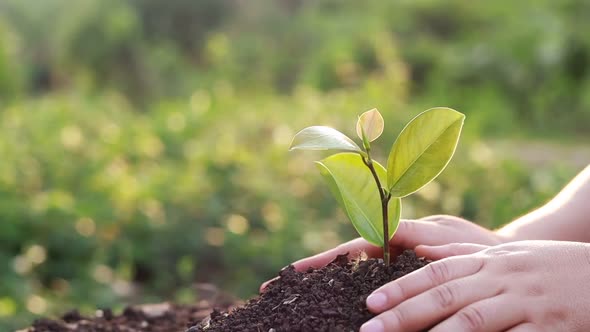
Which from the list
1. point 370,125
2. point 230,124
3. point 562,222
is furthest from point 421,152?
point 230,124

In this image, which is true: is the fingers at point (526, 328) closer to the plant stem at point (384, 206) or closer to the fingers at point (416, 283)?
the fingers at point (416, 283)

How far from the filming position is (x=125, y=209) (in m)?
4.14

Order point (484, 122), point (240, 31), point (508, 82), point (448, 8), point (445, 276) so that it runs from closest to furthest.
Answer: point (445, 276) → point (484, 122) → point (508, 82) → point (448, 8) → point (240, 31)

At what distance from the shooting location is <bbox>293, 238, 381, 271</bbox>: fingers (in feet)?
5.00

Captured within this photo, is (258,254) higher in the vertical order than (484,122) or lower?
lower

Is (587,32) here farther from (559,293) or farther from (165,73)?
(559,293)

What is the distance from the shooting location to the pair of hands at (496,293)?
3.80 feet

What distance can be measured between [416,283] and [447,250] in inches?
9.3

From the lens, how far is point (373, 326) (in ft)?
3.76


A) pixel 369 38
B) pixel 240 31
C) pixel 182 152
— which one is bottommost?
pixel 182 152

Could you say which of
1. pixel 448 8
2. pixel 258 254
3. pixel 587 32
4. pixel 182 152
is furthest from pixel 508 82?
pixel 258 254

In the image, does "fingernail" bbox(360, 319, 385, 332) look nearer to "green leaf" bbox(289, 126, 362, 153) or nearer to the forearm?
"green leaf" bbox(289, 126, 362, 153)

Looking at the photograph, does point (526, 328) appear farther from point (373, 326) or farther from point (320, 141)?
point (320, 141)

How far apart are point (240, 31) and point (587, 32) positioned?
5.23 meters
